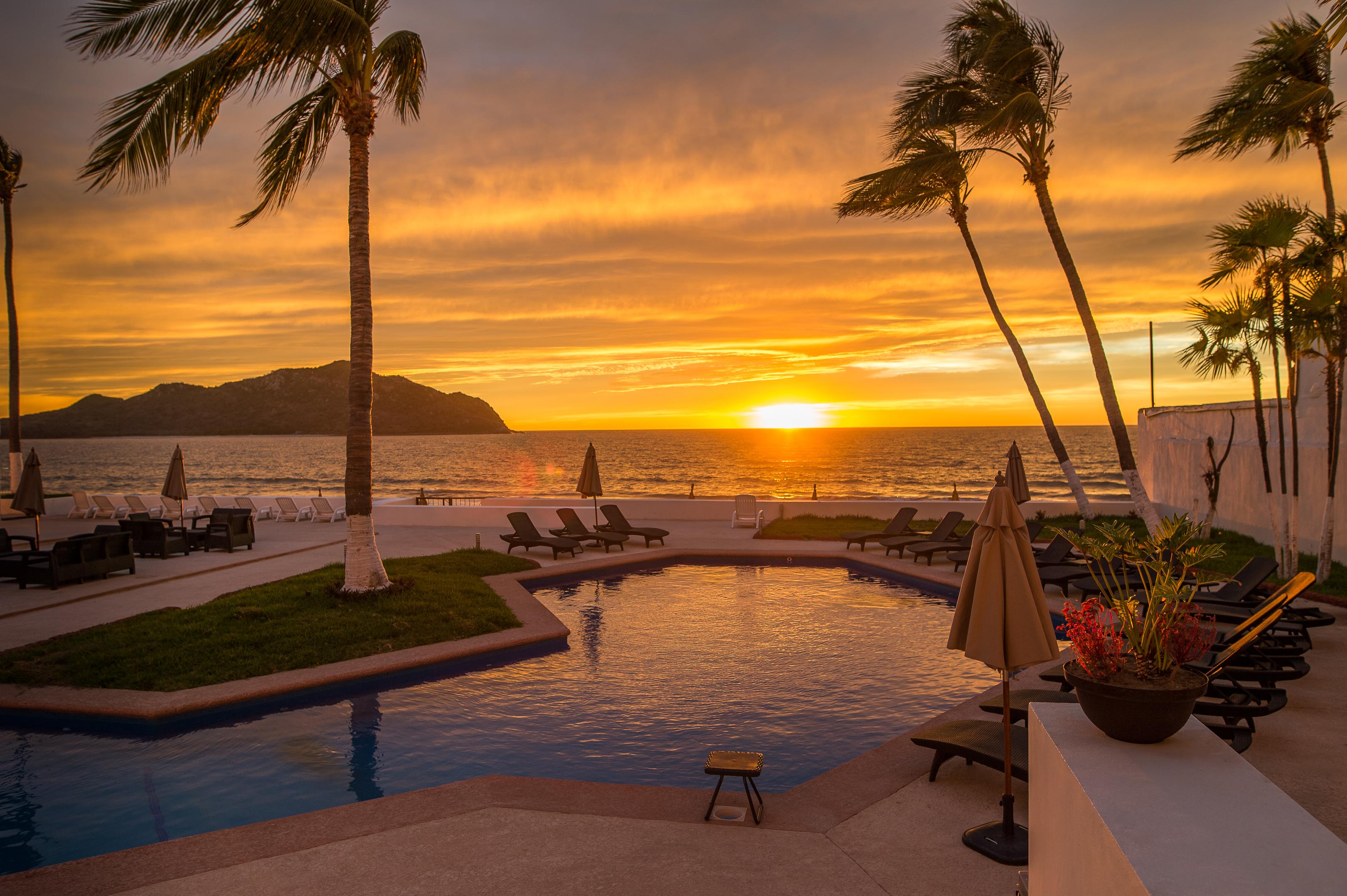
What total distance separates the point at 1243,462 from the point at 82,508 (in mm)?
30692

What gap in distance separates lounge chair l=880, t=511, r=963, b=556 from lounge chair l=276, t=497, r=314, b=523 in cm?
1643

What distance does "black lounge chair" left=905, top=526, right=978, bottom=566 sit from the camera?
582 inches

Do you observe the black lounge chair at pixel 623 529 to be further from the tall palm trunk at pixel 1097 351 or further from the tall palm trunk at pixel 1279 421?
the tall palm trunk at pixel 1279 421

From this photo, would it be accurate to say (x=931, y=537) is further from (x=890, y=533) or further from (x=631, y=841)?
(x=631, y=841)

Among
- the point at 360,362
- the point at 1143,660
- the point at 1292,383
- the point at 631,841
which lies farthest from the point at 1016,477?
the point at 1143,660

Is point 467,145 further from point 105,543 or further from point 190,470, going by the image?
point 190,470

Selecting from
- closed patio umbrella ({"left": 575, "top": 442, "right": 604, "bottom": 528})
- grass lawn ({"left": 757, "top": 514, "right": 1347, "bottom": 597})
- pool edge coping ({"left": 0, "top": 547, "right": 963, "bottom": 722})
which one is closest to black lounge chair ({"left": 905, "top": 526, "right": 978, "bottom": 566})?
grass lawn ({"left": 757, "top": 514, "right": 1347, "bottom": 597})

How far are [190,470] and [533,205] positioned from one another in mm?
96636

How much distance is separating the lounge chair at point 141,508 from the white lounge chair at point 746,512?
16.1 metres

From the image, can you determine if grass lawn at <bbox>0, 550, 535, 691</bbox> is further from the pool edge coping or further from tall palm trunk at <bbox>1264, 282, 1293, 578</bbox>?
tall palm trunk at <bbox>1264, 282, 1293, 578</bbox>

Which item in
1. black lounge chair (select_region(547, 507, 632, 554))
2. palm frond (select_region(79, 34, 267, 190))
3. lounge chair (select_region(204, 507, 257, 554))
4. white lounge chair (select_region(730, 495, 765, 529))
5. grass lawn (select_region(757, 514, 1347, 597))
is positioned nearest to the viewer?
palm frond (select_region(79, 34, 267, 190))

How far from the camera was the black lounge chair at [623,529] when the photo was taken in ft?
56.9

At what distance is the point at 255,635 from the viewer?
942 cm

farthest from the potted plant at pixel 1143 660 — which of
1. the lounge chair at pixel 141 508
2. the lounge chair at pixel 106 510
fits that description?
the lounge chair at pixel 106 510
